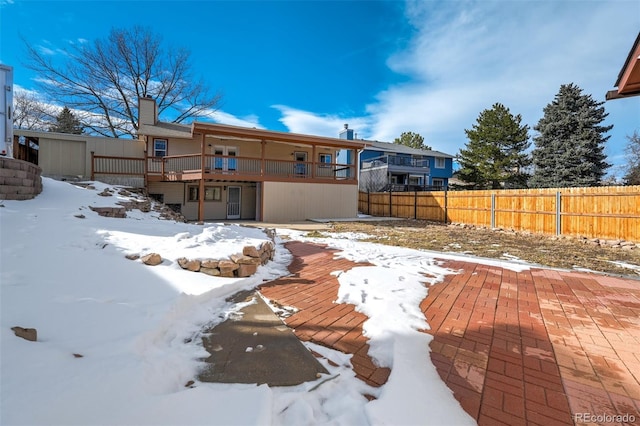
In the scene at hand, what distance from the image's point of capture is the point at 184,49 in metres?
22.3

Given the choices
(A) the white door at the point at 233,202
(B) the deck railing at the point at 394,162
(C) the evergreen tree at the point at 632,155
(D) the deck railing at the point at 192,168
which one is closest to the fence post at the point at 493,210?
(D) the deck railing at the point at 192,168

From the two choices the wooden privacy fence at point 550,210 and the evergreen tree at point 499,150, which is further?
the evergreen tree at point 499,150

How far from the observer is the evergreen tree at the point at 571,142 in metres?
21.0

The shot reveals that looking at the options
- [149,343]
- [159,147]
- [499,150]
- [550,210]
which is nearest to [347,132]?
[499,150]

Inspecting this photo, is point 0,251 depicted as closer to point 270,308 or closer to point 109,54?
point 270,308

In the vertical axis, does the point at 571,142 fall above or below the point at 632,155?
above

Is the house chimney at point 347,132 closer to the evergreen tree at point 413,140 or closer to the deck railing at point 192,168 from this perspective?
the deck railing at point 192,168

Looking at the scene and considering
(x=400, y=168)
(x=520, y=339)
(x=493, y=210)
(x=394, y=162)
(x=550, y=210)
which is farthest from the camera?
(x=400, y=168)

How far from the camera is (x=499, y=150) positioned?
90.2ft

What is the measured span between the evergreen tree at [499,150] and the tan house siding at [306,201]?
1822cm

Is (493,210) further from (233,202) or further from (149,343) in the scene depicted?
(149,343)
